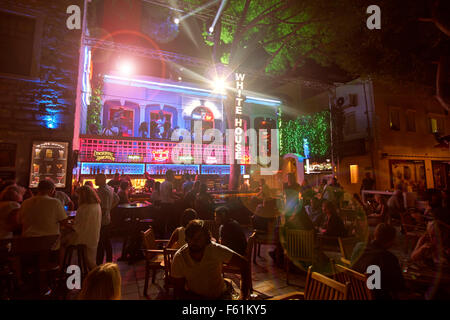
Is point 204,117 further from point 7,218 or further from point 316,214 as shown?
point 7,218

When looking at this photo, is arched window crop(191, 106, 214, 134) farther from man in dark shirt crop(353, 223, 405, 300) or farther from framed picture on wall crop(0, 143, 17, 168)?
man in dark shirt crop(353, 223, 405, 300)

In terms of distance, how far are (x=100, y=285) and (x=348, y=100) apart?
18.6 metres

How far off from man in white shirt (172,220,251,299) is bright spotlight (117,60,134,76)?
45.9ft

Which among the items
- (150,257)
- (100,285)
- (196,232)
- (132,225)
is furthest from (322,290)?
(132,225)

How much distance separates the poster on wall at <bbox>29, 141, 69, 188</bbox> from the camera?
7730 millimetres

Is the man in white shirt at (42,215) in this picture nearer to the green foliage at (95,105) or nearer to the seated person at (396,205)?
the seated person at (396,205)

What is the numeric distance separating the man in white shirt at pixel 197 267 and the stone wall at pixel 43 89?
779cm

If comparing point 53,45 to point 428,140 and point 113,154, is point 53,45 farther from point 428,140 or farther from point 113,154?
point 428,140

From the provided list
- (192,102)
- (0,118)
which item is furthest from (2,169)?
(192,102)

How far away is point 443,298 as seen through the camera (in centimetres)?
281

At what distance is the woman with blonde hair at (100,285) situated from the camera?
1.66 m

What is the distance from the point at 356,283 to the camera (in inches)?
101

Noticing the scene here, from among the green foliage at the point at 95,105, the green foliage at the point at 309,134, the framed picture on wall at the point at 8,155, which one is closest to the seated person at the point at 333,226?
the framed picture on wall at the point at 8,155

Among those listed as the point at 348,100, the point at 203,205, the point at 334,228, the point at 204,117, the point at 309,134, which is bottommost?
the point at 334,228
